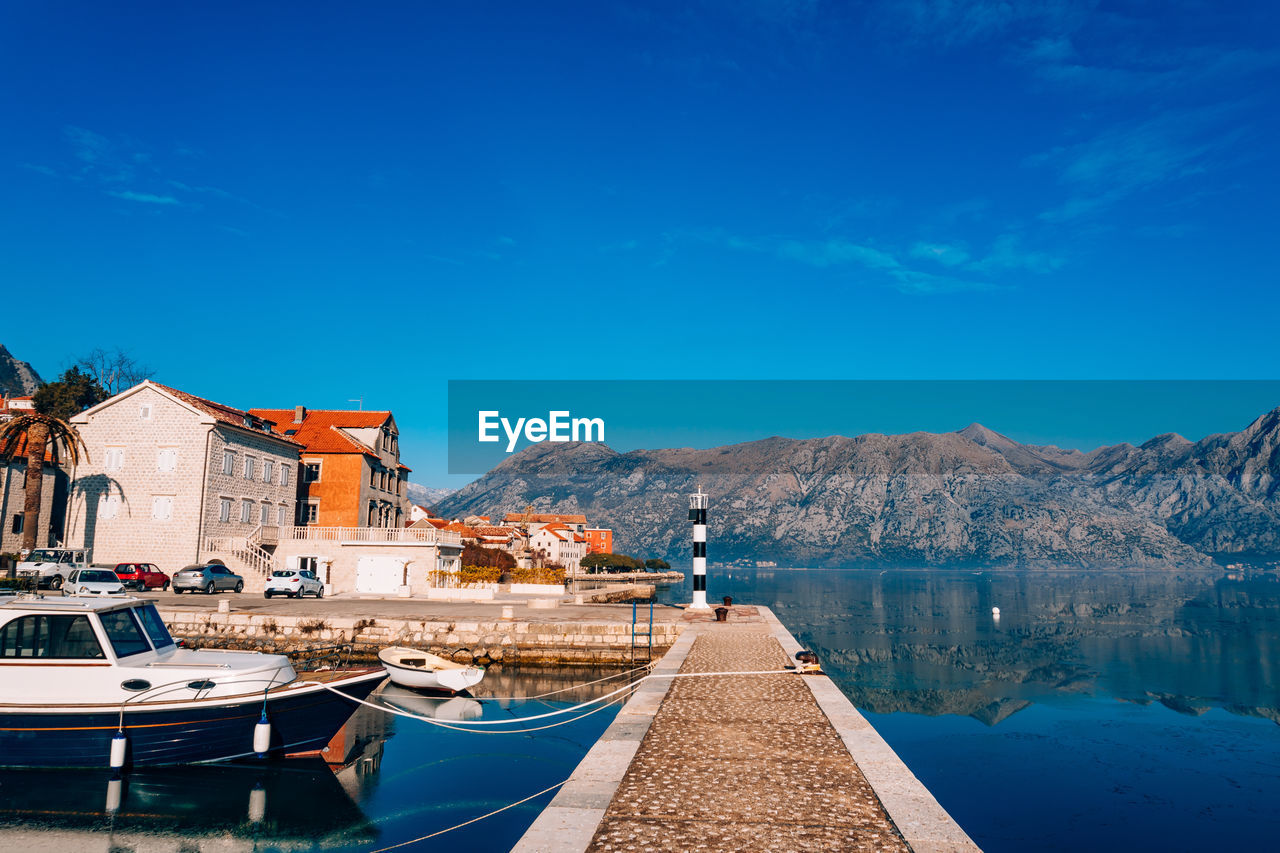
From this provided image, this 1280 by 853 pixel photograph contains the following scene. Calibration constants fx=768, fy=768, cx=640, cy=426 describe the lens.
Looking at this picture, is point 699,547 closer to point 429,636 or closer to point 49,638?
point 429,636

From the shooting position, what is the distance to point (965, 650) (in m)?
38.5

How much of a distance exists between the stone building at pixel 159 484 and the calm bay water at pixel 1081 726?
32746 millimetres

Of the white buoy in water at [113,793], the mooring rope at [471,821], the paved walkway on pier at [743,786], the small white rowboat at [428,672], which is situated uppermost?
the paved walkway on pier at [743,786]

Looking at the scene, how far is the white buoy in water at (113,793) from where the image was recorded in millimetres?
12836

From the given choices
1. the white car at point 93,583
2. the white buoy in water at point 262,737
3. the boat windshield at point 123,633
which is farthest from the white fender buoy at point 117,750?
the white car at point 93,583

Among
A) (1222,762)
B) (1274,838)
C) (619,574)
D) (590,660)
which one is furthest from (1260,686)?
(619,574)

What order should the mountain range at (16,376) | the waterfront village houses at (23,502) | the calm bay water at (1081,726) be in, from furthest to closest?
the mountain range at (16,376), the waterfront village houses at (23,502), the calm bay water at (1081,726)

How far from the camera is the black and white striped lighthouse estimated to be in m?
37.4

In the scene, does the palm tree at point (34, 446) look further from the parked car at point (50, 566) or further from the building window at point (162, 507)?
the building window at point (162, 507)

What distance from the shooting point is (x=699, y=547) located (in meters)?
38.5

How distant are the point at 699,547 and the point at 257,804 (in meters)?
26.9

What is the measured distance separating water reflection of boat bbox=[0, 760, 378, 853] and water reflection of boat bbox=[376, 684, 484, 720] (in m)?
6.21

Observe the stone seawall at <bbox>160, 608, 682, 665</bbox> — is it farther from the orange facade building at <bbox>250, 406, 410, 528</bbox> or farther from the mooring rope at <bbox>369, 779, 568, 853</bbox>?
the orange facade building at <bbox>250, 406, 410, 528</bbox>

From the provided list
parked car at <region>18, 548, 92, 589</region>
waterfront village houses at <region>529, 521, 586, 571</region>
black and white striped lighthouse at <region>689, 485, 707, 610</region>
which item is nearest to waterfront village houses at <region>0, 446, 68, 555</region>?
parked car at <region>18, 548, 92, 589</region>
